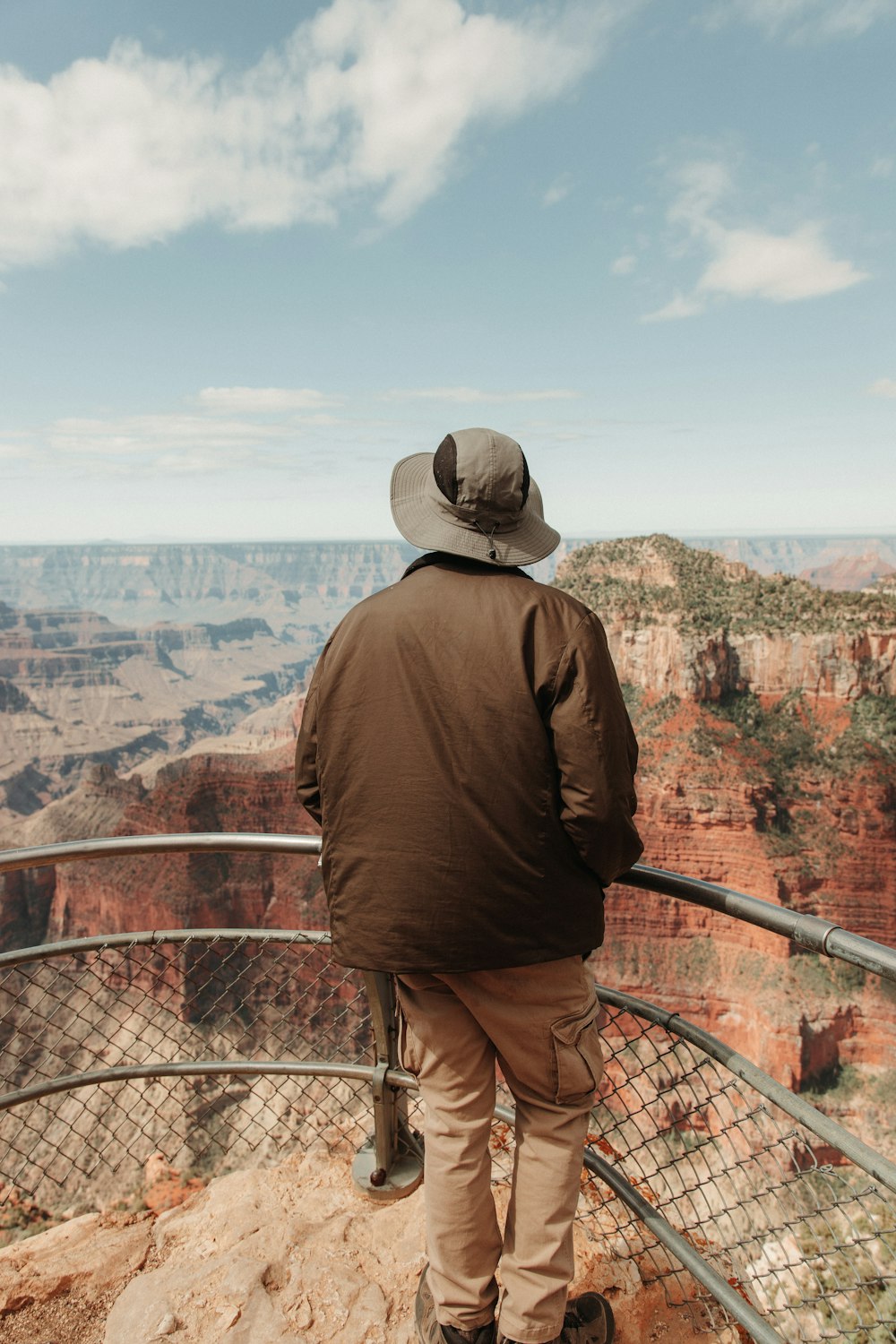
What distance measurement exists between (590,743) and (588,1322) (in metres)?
1.82

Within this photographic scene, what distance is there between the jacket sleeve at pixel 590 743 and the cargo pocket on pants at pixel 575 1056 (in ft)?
1.68

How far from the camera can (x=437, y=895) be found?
1896 millimetres

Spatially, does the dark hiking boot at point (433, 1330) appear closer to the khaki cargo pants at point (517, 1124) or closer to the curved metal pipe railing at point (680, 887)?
the khaki cargo pants at point (517, 1124)

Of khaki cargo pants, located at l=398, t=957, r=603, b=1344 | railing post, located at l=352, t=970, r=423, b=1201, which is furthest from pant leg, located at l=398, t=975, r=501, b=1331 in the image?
railing post, located at l=352, t=970, r=423, b=1201

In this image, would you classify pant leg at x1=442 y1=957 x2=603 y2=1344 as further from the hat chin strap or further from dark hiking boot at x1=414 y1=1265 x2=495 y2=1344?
the hat chin strap

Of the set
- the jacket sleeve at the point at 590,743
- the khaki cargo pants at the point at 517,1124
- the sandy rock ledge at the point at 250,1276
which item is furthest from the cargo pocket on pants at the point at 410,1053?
the sandy rock ledge at the point at 250,1276

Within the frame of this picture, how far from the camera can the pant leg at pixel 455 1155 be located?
210 cm

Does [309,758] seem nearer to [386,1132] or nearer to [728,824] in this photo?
[386,1132]

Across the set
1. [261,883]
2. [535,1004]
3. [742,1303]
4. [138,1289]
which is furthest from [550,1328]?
[261,883]

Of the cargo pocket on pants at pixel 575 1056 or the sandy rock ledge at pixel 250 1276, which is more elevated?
the cargo pocket on pants at pixel 575 1056

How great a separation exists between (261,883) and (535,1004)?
1281 inches

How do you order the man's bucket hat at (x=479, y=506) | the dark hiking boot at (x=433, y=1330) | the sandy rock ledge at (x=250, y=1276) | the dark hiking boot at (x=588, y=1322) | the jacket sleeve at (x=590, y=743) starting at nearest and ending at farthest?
the jacket sleeve at (x=590, y=743) < the man's bucket hat at (x=479, y=506) < the dark hiking boot at (x=433, y=1330) < the dark hiking boot at (x=588, y=1322) < the sandy rock ledge at (x=250, y=1276)

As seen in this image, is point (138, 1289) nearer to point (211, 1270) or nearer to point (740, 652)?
point (211, 1270)

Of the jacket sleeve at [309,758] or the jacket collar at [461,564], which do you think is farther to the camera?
the jacket sleeve at [309,758]
